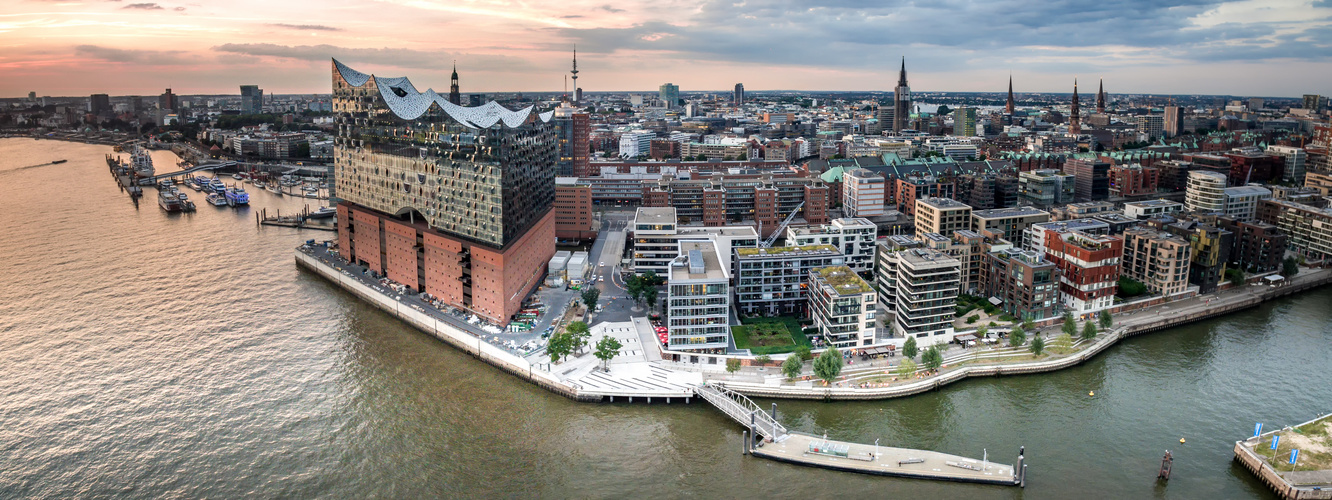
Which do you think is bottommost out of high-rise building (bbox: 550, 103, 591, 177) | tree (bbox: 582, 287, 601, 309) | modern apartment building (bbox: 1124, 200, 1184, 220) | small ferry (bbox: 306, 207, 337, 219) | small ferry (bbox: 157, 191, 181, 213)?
tree (bbox: 582, 287, 601, 309)

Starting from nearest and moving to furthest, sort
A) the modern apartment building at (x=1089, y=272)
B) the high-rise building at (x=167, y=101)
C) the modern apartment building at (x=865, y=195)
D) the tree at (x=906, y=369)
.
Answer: the tree at (x=906, y=369) < the modern apartment building at (x=1089, y=272) < the modern apartment building at (x=865, y=195) < the high-rise building at (x=167, y=101)

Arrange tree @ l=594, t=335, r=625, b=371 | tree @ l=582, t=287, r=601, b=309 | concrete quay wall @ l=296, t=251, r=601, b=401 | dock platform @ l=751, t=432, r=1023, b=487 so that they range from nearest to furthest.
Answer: dock platform @ l=751, t=432, r=1023, b=487, concrete quay wall @ l=296, t=251, r=601, b=401, tree @ l=594, t=335, r=625, b=371, tree @ l=582, t=287, r=601, b=309

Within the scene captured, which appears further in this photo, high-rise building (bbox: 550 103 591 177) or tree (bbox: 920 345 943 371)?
high-rise building (bbox: 550 103 591 177)

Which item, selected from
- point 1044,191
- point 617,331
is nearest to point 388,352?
point 617,331

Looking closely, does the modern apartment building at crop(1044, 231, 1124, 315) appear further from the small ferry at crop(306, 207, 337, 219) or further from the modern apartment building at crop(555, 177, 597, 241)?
the small ferry at crop(306, 207, 337, 219)

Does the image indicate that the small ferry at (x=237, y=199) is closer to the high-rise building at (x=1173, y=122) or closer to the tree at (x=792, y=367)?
the tree at (x=792, y=367)

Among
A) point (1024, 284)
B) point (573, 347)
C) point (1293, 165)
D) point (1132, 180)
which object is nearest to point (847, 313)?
point (1024, 284)

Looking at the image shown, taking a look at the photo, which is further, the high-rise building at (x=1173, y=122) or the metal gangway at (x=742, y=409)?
the high-rise building at (x=1173, y=122)

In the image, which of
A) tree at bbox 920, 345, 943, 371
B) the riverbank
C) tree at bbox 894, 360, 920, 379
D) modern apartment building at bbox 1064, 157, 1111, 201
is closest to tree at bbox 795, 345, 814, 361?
tree at bbox 894, 360, 920, 379

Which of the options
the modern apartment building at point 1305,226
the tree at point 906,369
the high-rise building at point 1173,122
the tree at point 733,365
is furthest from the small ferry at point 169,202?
the high-rise building at point 1173,122
